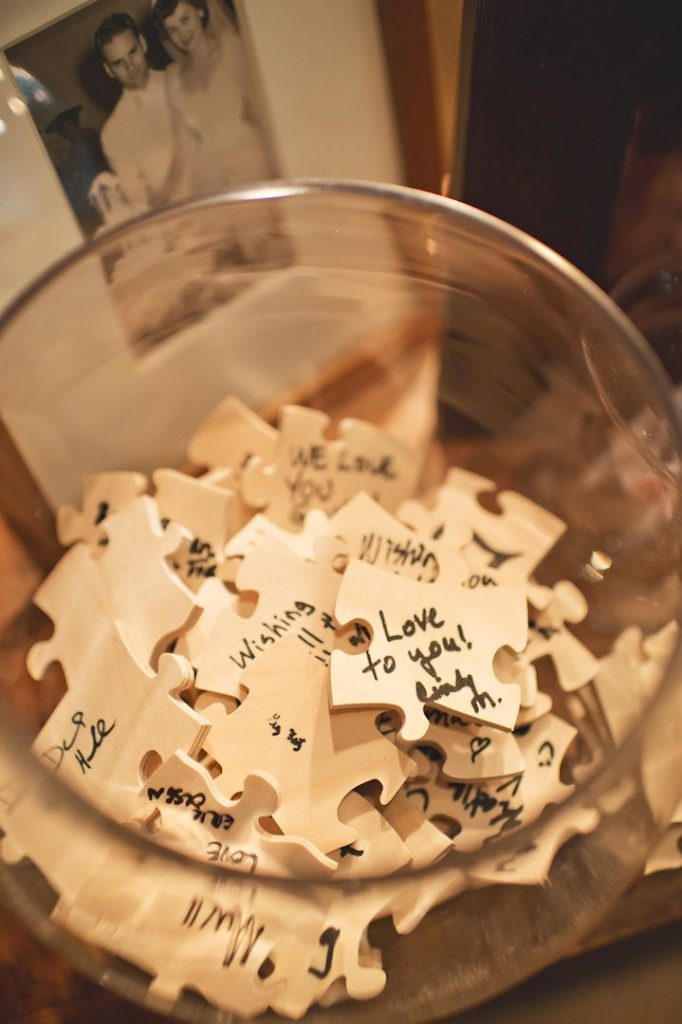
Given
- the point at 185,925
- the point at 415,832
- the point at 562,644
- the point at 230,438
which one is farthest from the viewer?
the point at 230,438

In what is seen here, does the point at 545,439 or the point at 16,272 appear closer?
the point at 16,272

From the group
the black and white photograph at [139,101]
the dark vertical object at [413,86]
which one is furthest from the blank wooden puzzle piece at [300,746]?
the dark vertical object at [413,86]

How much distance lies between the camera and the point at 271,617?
0.58 meters

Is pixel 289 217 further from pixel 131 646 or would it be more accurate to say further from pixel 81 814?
pixel 81 814

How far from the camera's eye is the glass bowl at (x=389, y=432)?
1.39 feet

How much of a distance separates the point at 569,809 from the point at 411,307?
1.78ft

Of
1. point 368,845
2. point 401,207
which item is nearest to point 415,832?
point 368,845

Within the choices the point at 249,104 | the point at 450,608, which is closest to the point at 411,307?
the point at 249,104

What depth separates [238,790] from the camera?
0.52 metres

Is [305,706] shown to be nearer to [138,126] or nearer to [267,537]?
[267,537]

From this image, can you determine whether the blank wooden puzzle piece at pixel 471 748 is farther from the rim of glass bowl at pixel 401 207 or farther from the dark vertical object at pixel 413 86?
the dark vertical object at pixel 413 86

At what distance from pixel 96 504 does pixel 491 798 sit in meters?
0.39

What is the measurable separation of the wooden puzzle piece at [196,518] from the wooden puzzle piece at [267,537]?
15 mm

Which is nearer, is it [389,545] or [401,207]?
[401,207]
